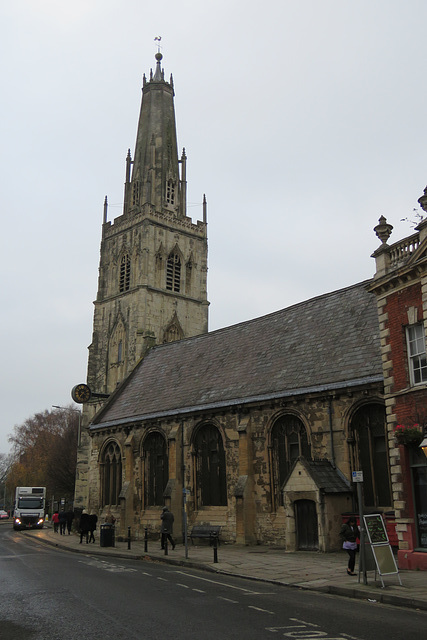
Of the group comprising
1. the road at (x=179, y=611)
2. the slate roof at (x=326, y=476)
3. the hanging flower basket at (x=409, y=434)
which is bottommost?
the road at (x=179, y=611)

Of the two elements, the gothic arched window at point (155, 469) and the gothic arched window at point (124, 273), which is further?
the gothic arched window at point (124, 273)

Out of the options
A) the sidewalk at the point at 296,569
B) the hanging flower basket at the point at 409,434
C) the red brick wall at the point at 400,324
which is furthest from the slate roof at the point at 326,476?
the red brick wall at the point at 400,324

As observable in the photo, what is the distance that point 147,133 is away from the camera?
65.3 meters

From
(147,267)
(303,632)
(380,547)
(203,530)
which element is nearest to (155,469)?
(203,530)

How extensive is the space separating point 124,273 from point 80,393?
745 inches

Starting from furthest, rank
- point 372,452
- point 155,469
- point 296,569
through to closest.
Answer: point 155,469
point 372,452
point 296,569

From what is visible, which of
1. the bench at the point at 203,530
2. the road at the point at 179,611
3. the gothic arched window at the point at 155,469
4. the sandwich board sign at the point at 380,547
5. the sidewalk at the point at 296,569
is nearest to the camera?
the road at the point at 179,611

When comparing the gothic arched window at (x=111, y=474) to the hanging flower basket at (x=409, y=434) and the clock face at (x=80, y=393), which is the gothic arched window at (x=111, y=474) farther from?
the hanging flower basket at (x=409, y=434)

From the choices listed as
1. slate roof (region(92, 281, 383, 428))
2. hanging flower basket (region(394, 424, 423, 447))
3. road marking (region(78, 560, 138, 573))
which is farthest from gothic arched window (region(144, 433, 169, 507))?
hanging flower basket (region(394, 424, 423, 447))

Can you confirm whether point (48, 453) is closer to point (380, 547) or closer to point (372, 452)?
point (372, 452)

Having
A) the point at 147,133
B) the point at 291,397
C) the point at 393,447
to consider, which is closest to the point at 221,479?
the point at 291,397

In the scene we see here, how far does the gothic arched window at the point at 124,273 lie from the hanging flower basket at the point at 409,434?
44908 millimetres

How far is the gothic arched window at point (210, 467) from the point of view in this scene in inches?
1045

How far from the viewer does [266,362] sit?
27.5 m
